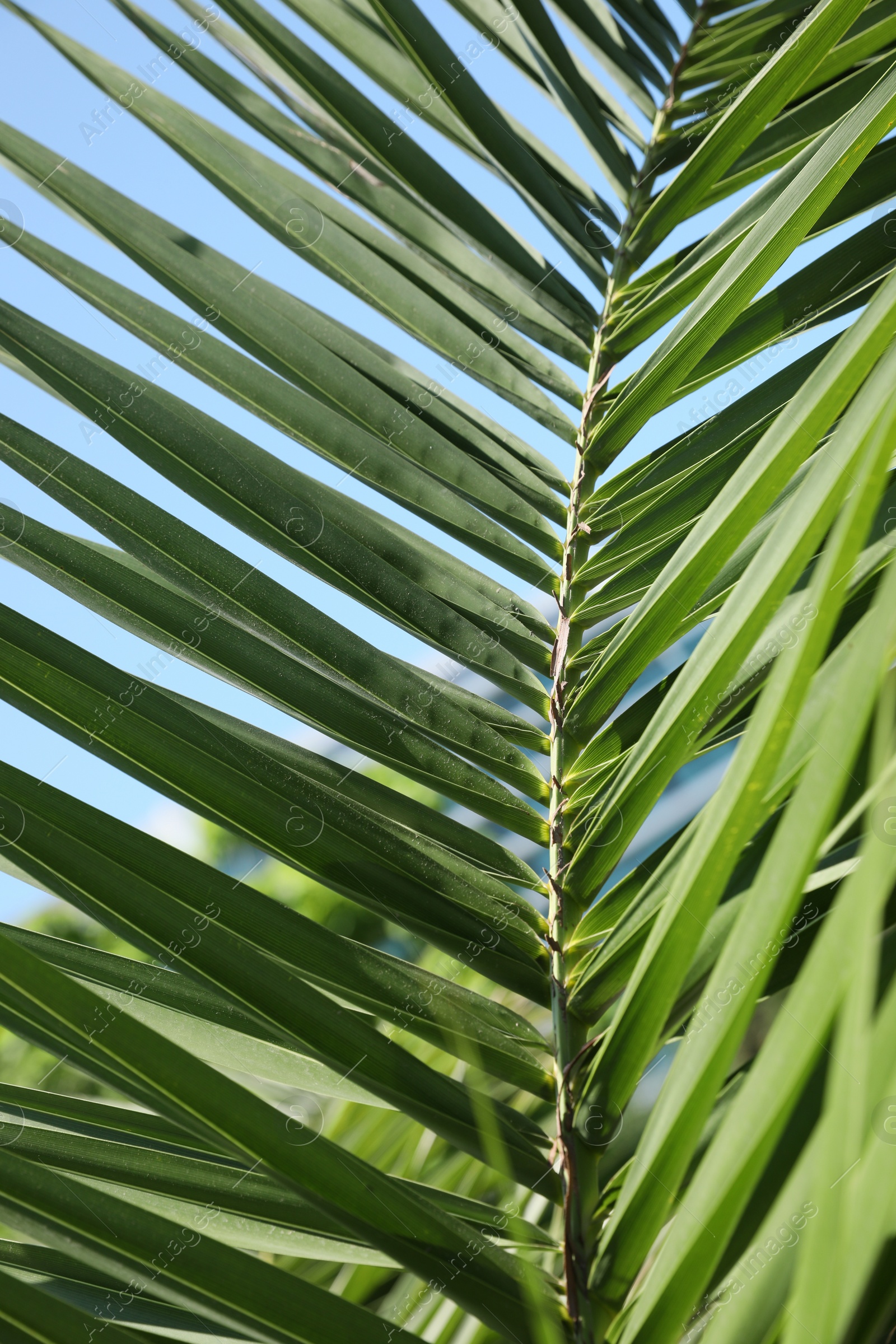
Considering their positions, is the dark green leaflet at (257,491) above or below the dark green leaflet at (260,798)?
above

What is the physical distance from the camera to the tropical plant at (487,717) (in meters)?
0.28

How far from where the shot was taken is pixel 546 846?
2.02 ft

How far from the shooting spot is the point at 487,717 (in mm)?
663

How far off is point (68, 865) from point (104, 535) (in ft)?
0.83

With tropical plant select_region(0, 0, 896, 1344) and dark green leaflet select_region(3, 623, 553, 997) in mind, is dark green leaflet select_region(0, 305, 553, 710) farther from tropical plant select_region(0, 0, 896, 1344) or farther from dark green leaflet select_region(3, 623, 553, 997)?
dark green leaflet select_region(3, 623, 553, 997)

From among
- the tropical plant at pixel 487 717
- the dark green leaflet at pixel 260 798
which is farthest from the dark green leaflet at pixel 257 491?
the dark green leaflet at pixel 260 798

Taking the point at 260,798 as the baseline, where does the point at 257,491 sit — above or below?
above

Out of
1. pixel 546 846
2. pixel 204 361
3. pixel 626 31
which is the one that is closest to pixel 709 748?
pixel 546 846

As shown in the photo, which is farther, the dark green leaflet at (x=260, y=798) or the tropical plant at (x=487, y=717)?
the dark green leaflet at (x=260, y=798)

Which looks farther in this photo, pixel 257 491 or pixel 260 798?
pixel 257 491

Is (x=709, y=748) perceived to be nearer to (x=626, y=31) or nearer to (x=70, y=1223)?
(x=70, y=1223)

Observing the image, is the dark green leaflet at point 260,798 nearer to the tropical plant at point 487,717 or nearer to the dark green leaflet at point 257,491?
the tropical plant at point 487,717

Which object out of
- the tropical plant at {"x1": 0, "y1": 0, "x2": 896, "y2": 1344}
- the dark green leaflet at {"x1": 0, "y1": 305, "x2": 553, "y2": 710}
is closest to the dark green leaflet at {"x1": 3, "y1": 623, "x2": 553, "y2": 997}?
the tropical plant at {"x1": 0, "y1": 0, "x2": 896, "y2": 1344}

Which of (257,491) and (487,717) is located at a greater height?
(257,491)
